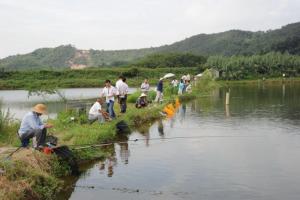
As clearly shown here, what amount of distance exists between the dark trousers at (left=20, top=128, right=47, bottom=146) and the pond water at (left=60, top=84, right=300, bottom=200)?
142cm

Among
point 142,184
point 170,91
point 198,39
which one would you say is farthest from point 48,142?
point 198,39

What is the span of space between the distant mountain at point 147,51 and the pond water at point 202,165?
116972 mm

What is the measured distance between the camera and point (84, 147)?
13.3 metres

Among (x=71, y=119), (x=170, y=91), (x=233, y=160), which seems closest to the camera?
(x=233, y=160)

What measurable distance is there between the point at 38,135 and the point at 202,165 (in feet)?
15.1

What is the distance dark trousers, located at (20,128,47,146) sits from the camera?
1182cm

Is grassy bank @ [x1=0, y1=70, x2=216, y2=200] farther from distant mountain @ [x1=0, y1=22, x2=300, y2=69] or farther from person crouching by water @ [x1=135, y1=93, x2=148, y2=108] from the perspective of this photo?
distant mountain @ [x1=0, y1=22, x2=300, y2=69]

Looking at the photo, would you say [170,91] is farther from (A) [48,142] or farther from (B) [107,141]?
(A) [48,142]

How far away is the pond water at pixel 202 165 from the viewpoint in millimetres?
10469

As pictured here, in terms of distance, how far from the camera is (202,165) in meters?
12.8

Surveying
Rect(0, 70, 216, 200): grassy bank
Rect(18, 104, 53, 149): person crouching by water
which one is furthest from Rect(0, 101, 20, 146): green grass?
Rect(18, 104, 53, 149): person crouching by water

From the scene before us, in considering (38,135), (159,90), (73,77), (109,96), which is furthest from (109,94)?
(73,77)

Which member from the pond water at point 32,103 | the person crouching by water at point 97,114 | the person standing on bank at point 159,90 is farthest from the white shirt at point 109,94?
the person standing on bank at point 159,90

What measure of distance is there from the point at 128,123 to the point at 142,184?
8645 millimetres
